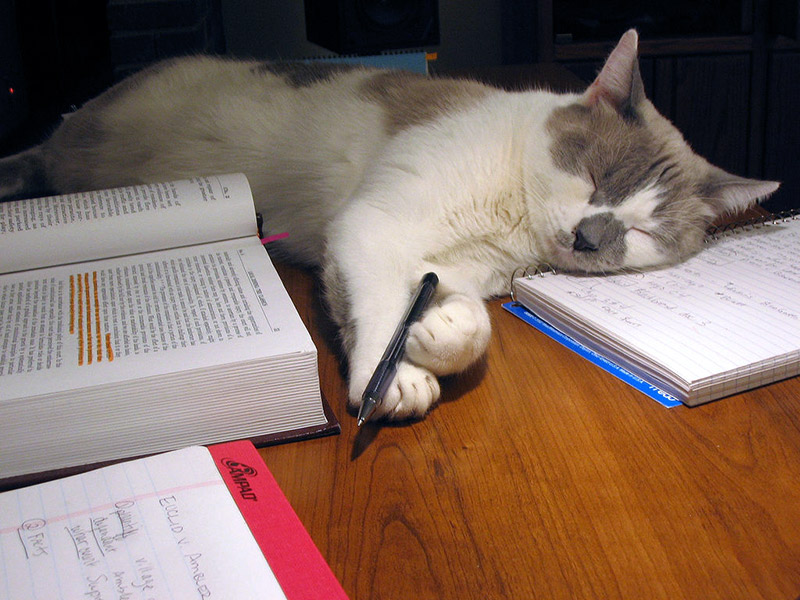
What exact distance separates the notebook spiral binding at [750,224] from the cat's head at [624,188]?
4 centimetres

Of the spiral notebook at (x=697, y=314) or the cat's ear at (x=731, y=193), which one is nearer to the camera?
the spiral notebook at (x=697, y=314)

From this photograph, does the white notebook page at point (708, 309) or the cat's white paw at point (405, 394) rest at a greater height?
A: the white notebook page at point (708, 309)

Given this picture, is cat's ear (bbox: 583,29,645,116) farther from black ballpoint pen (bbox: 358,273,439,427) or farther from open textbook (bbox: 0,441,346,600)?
open textbook (bbox: 0,441,346,600)

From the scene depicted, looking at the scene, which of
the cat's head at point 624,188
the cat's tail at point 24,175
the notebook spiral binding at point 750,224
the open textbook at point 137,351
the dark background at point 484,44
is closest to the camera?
Answer: the open textbook at point 137,351

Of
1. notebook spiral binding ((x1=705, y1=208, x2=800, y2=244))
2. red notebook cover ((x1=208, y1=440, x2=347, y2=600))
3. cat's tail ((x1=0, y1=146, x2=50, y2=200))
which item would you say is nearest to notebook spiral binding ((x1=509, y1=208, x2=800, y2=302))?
notebook spiral binding ((x1=705, y1=208, x2=800, y2=244))

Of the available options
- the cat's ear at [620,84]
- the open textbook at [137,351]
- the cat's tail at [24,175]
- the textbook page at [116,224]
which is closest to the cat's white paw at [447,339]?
the open textbook at [137,351]

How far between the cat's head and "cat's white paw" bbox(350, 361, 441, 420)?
431 mm

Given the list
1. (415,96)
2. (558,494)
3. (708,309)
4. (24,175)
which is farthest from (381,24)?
(558,494)

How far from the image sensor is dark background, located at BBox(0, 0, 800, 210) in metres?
1.99

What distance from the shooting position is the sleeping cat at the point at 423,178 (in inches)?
40.9

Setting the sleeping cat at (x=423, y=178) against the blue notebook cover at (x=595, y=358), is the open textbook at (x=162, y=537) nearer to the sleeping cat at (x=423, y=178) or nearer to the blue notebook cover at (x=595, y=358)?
the sleeping cat at (x=423, y=178)

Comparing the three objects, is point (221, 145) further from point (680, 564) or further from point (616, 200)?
point (680, 564)

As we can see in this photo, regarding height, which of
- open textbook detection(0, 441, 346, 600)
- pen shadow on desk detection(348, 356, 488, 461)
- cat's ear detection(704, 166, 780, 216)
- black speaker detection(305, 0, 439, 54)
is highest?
black speaker detection(305, 0, 439, 54)

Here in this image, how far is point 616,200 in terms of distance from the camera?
45.4 inches
